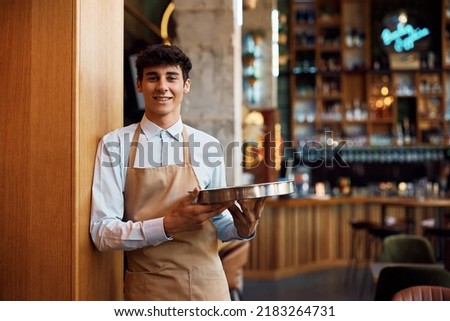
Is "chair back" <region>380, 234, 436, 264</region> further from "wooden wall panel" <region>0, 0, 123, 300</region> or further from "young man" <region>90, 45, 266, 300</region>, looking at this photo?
"wooden wall panel" <region>0, 0, 123, 300</region>

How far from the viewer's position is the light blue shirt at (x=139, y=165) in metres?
1.94

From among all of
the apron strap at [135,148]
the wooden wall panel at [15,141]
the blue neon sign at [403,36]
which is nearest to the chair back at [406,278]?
the apron strap at [135,148]

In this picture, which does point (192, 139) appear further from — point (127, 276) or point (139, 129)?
point (127, 276)

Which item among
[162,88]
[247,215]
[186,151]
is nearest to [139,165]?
[186,151]

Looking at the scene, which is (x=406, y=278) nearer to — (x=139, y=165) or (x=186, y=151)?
(x=186, y=151)

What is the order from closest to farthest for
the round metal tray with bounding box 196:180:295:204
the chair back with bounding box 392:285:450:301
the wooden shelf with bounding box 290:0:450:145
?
the round metal tray with bounding box 196:180:295:204 → the chair back with bounding box 392:285:450:301 → the wooden shelf with bounding box 290:0:450:145

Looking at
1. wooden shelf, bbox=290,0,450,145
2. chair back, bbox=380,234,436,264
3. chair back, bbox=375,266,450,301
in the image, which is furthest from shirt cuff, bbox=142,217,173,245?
wooden shelf, bbox=290,0,450,145

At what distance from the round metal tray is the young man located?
112mm

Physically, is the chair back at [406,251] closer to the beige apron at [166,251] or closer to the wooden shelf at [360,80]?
the beige apron at [166,251]

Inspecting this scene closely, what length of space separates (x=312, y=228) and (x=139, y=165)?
6503 mm

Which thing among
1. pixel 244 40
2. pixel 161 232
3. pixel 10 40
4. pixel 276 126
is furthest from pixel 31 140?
pixel 244 40

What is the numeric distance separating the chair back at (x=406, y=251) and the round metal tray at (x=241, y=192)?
3065mm

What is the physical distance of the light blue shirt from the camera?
1.94 m

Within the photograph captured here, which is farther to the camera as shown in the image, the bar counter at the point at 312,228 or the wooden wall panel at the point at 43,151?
the bar counter at the point at 312,228
